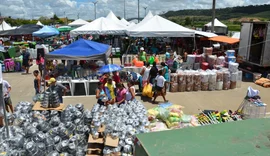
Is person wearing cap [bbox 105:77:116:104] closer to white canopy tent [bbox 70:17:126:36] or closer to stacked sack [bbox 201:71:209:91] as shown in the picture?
stacked sack [bbox 201:71:209:91]

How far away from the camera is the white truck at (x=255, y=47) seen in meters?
12.5

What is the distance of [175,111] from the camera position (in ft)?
22.4

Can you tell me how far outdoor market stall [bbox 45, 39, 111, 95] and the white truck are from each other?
806 centimetres

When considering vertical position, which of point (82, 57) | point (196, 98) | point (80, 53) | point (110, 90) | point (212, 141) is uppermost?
point (80, 53)

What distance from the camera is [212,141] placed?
2.97m

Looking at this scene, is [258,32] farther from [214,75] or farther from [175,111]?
[175,111]

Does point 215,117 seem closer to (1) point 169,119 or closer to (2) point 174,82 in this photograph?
(1) point 169,119

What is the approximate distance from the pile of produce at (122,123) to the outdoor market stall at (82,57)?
3895 mm

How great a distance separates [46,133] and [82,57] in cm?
528

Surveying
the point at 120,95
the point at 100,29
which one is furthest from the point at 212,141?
the point at 100,29

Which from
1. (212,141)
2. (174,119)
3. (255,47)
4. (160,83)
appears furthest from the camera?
(255,47)

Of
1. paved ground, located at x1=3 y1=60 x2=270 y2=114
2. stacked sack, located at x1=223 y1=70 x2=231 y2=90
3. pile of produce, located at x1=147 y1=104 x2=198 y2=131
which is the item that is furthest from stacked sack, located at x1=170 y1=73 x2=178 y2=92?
pile of produce, located at x1=147 y1=104 x2=198 y2=131

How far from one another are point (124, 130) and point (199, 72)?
6.32m

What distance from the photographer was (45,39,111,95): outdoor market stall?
1018cm
